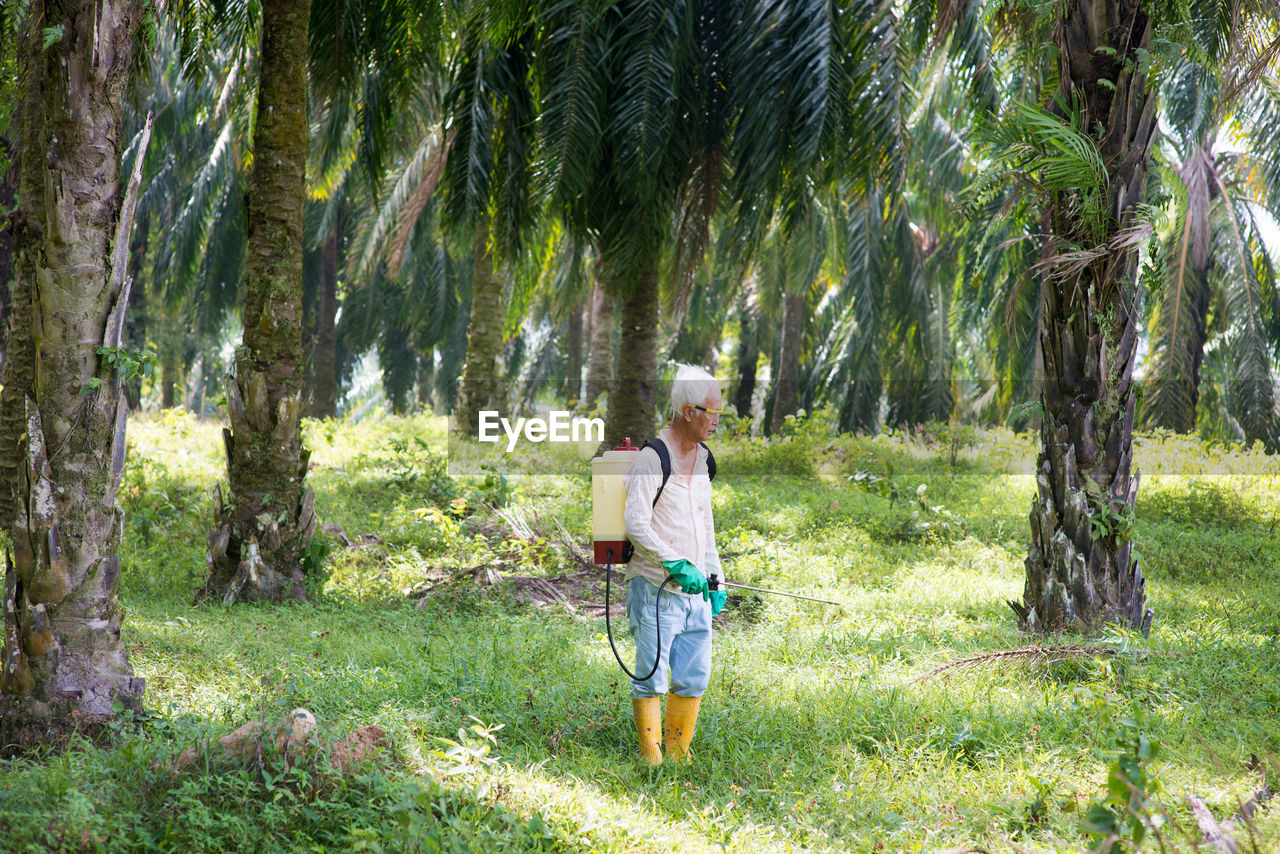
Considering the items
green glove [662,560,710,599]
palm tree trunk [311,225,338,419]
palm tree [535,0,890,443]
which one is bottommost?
green glove [662,560,710,599]

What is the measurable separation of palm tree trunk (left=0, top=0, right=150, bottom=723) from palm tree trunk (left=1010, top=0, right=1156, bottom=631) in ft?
15.4

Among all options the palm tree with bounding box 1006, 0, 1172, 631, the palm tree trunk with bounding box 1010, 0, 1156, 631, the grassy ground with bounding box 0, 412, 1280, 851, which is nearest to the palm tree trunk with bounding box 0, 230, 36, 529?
the grassy ground with bounding box 0, 412, 1280, 851

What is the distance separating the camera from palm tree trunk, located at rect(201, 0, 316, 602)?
609 cm

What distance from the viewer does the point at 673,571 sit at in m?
3.59

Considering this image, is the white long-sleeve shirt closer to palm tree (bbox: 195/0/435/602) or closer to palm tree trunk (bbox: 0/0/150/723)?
palm tree trunk (bbox: 0/0/150/723)

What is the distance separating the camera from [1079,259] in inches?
198

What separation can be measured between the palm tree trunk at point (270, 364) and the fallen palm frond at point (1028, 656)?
4117 mm

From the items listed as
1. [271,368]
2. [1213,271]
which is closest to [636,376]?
[271,368]

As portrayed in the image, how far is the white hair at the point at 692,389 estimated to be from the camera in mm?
3695

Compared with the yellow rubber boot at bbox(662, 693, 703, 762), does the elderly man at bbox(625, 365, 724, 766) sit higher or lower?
higher

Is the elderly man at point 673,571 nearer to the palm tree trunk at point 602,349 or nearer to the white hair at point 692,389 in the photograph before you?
the white hair at point 692,389

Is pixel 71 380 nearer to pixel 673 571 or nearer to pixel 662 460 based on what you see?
pixel 662 460

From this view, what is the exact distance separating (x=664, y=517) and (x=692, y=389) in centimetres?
54

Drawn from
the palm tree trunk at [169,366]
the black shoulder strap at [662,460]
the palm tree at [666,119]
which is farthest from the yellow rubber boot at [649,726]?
the palm tree trunk at [169,366]
